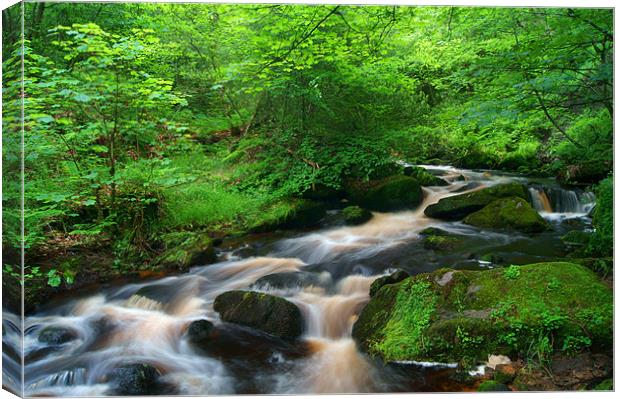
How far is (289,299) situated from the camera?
3.52m

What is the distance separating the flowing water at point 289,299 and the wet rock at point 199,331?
44mm

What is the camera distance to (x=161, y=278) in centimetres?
365

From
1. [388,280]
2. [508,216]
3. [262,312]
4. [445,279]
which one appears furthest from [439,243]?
[262,312]

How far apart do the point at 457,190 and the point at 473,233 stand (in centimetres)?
37

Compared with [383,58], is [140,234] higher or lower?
lower

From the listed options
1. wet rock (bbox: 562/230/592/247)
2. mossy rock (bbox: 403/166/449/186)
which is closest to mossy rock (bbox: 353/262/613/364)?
wet rock (bbox: 562/230/592/247)

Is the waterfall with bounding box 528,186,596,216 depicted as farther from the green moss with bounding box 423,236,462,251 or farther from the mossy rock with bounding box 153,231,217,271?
the mossy rock with bounding box 153,231,217,271

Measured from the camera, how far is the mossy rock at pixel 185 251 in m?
3.65

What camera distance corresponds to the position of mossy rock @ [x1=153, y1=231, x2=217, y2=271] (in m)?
3.65

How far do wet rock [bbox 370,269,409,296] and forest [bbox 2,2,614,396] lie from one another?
1cm

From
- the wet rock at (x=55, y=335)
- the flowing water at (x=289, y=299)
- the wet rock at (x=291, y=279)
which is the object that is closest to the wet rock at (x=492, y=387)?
the flowing water at (x=289, y=299)

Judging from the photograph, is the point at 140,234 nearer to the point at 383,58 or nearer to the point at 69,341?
the point at 69,341

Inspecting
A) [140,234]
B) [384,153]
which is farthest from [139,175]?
[384,153]

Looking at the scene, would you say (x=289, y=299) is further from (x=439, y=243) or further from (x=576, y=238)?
(x=576, y=238)
